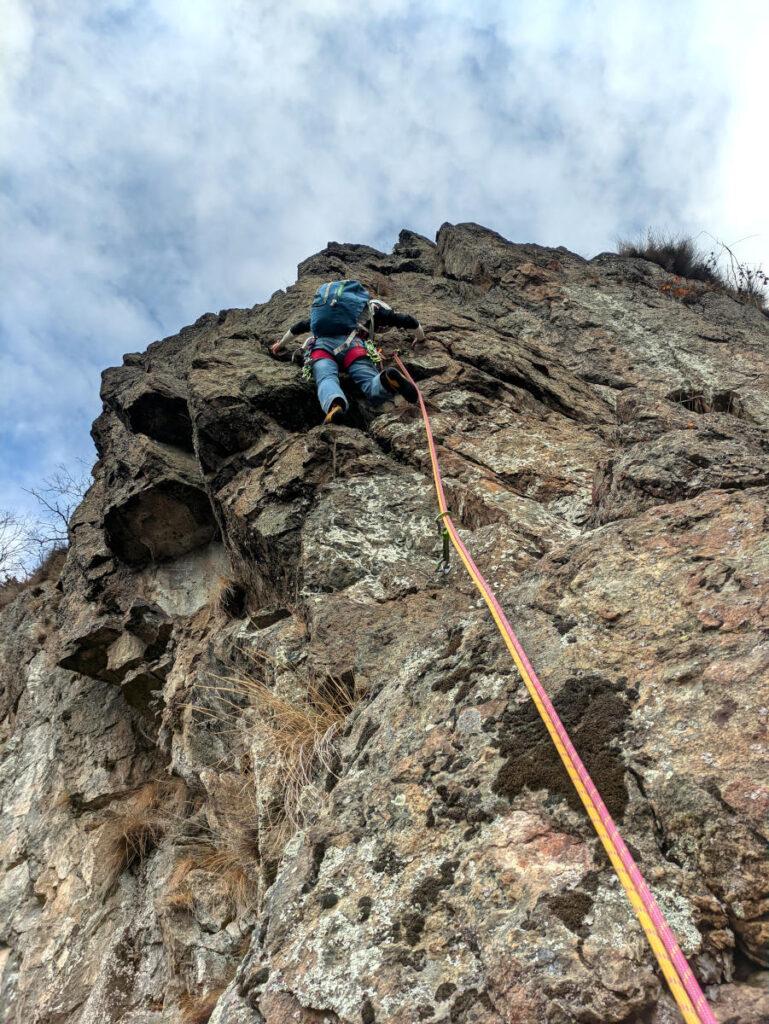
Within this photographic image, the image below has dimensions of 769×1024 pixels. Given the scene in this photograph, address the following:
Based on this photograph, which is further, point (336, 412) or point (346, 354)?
point (346, 354)

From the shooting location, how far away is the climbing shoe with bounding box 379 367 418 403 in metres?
6.49

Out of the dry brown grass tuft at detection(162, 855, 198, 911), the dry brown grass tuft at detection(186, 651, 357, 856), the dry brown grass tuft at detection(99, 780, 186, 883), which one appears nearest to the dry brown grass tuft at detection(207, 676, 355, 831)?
the dry brown grass tuft at detection(186, 651, 357, 856)

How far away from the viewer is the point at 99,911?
203 inches

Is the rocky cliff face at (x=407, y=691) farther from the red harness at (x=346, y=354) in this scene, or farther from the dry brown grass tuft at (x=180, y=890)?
the red harness at (x=346, y=354)

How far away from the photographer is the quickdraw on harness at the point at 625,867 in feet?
4.90

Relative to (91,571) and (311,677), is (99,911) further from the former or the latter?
(91,571)

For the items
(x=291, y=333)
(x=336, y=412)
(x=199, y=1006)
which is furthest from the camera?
(x=291, y=333)

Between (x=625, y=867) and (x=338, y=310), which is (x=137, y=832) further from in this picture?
(x=338, y=310)

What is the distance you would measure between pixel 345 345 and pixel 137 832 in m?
4.80

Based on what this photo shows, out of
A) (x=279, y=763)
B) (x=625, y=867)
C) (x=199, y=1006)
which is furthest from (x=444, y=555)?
(x=199, y=1006)

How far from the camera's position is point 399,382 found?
257 inches

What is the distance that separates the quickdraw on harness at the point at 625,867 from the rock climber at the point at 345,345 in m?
4.09

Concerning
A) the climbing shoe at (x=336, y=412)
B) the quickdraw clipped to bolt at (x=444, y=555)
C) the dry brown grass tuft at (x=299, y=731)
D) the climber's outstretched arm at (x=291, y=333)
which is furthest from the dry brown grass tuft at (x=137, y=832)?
the climber's outstretched arm at (x=291, y=333)

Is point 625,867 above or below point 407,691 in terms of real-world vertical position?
below
